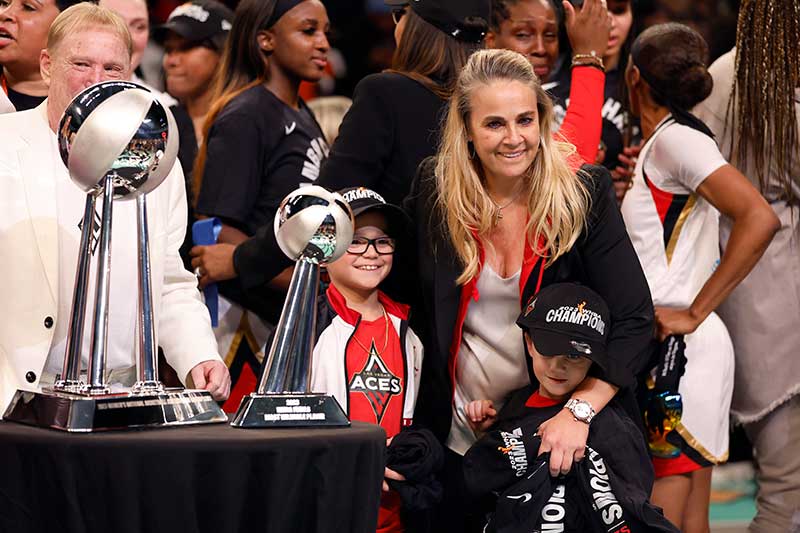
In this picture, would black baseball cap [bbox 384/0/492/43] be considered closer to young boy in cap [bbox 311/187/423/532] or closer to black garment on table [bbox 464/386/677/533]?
young boy in cap [bbox 311/187/423/532]

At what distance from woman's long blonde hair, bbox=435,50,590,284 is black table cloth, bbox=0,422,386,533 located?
1079 mm

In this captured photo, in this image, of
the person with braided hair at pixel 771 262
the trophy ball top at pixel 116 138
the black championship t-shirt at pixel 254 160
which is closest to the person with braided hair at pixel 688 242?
the person with braided hair at pixel 771 262

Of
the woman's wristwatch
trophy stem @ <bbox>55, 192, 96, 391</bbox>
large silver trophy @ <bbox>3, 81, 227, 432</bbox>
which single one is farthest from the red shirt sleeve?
trophy stem @ <bbox>55, 192, 96, 391</bbox>

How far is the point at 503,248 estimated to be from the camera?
320 centimetres

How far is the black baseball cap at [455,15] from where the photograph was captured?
3.61 m

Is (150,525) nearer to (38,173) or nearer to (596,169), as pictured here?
(38,173)

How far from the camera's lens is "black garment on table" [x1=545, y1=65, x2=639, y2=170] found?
14.4ft

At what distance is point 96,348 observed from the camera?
86.2 inches

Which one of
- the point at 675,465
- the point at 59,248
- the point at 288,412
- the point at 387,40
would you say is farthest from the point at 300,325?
the point at 387,40

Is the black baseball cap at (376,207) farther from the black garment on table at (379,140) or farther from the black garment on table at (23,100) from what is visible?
the black garment on table at (23,100)

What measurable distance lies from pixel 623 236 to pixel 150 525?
1.59 m

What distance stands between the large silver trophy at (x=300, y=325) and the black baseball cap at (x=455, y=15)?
1399mm

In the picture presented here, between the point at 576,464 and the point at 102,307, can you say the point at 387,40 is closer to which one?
the point at 576,464

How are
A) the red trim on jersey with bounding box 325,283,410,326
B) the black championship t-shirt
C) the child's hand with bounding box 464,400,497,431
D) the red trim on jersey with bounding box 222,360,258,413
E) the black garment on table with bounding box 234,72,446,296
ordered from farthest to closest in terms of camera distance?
the red trim on jersey with bounding box 222,360,258,413 < the black championship t-shirt < the black garment on table with bounding box 234,72,446,296 < the red trim on jersey with bounding box 325,283,410,326 < the child's hand with bounding box 464,400,497,431
